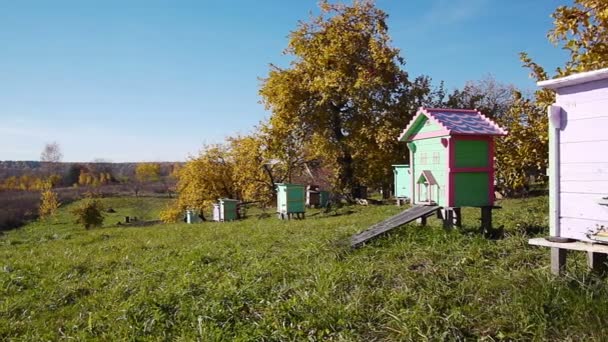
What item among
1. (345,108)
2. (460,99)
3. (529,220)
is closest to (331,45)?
(345,108)

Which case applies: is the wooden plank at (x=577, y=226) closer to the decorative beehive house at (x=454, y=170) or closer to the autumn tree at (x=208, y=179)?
the decorative beehive house at (x=454, y=170)

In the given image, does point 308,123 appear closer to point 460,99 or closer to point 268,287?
point 460,99

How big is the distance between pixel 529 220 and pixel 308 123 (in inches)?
581

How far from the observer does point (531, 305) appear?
427cm

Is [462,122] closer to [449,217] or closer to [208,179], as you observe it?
[449,217]

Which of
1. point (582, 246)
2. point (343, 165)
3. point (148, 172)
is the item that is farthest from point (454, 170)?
point (148, 172)

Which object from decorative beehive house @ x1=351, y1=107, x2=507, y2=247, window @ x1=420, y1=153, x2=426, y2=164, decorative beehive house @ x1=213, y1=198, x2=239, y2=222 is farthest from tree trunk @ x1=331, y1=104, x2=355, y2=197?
decorative beehive house @ x1=351, y1=107, x2=507, y2=247

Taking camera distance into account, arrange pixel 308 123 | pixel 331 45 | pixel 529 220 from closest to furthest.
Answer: pixel 529 220, pixel 331 45, pixel 308 123

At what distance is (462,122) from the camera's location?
29.3ft

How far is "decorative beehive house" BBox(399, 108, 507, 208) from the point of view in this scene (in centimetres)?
848

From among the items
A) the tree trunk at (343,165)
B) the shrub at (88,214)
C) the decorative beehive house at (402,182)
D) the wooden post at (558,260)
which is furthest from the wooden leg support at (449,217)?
the shrub at (88,214)

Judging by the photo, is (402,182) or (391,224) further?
(402,182)

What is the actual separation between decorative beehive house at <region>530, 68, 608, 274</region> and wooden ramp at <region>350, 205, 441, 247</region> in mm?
2995

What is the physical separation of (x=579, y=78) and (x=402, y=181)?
1552cm
